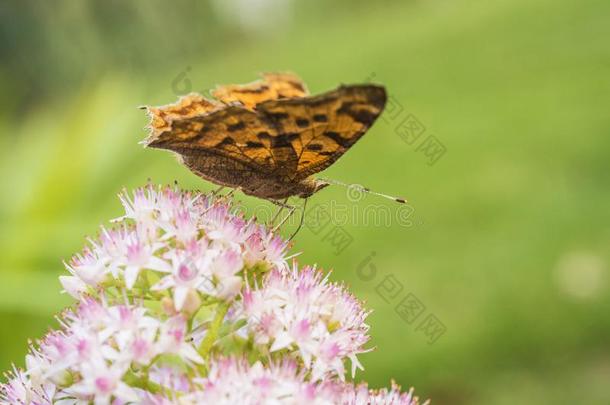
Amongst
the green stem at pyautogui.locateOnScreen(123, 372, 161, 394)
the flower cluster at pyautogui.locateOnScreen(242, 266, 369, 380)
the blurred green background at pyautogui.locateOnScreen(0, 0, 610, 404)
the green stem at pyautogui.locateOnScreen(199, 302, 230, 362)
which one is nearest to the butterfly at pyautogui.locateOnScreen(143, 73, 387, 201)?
the flower cluster at pyautogui.locateOnScreen(242, 266, 369, 380)

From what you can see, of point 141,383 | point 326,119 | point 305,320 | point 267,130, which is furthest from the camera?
point 267,130

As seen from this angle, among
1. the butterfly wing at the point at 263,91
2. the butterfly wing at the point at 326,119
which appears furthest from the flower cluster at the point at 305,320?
the butterfly wing at the point at 263,91

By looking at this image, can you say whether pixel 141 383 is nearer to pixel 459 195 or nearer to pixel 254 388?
pixel 254 388

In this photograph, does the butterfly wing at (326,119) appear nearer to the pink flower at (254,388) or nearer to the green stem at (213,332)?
the green stem at (213,332)

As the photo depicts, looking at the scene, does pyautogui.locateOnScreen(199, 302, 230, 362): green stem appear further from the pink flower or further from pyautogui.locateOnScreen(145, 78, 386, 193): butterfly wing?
pyautogui.locateOnScreen(145, 78, 386, 193): butterfly wing

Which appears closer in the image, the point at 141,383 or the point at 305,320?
the point at 141,383

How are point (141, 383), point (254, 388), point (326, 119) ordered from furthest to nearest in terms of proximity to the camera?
point (326, 119) < point (141, 383) < point (254, 388)

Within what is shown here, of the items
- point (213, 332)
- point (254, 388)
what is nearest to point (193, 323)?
point (213, 332)

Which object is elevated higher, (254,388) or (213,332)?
(213,332)
